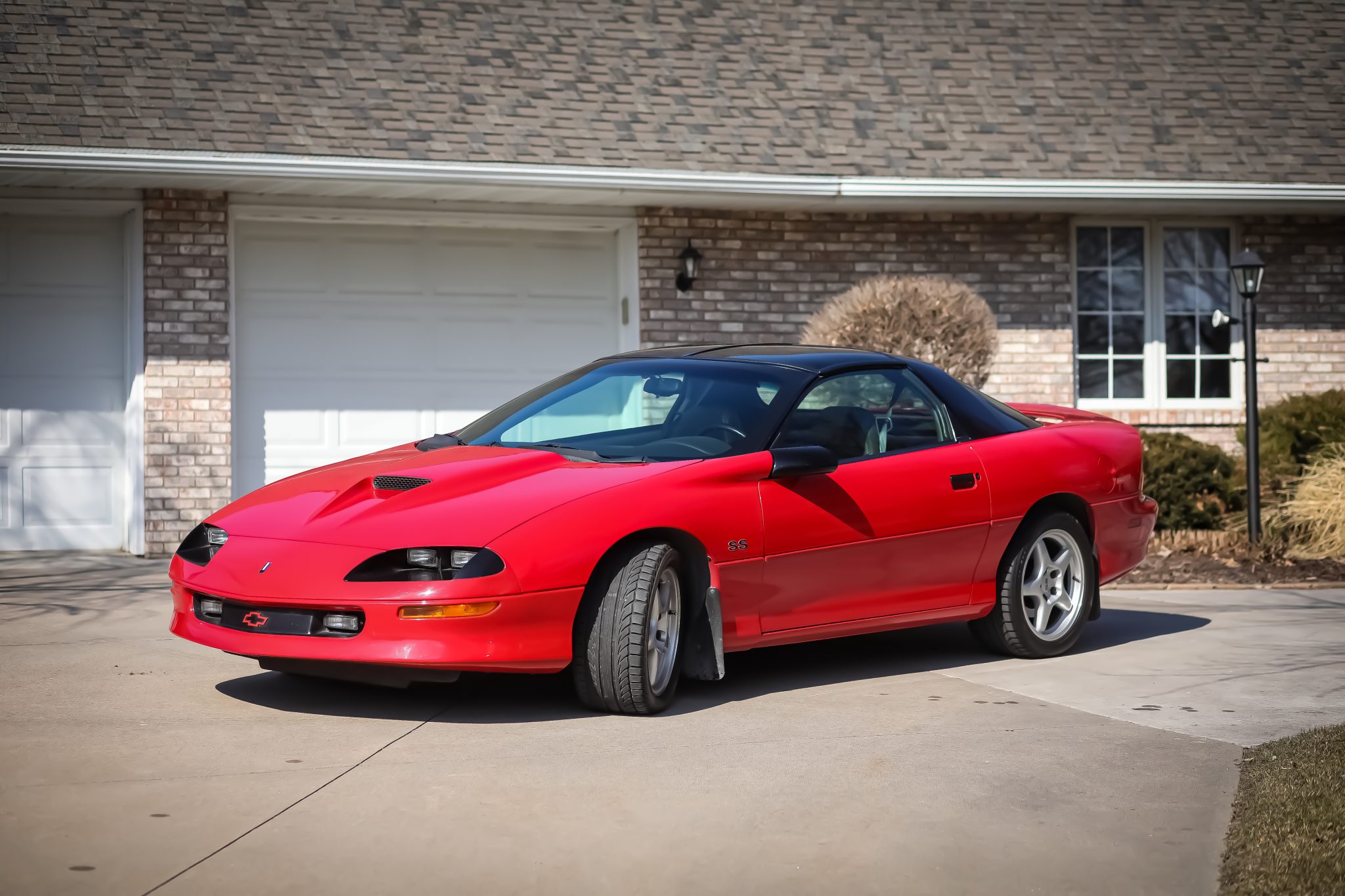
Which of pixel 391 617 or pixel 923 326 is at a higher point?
pixel 923 326

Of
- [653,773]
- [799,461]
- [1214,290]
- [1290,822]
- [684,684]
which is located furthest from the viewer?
[1214,290]

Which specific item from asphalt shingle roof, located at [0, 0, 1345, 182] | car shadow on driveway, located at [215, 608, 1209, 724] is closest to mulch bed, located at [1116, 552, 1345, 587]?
car shadow on driveway, located at [215, 608, 1209, 724]

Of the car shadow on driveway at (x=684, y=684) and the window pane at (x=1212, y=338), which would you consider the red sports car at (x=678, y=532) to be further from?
the window pane at (x=1212, y=338)

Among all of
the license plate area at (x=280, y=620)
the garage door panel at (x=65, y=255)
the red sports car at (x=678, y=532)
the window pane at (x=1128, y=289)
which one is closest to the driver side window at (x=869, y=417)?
the red sports car at (x=678, y=532)

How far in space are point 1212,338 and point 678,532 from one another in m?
9.67

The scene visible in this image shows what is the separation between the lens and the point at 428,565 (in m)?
4.96

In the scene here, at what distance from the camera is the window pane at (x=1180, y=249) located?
13469 millimetres

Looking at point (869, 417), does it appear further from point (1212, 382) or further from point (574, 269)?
point (1212, 382)

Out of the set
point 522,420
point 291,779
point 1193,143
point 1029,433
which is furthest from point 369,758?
point 1193,143

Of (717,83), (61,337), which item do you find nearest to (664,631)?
(61,337)

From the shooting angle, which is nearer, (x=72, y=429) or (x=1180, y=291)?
(x=72, y=429)

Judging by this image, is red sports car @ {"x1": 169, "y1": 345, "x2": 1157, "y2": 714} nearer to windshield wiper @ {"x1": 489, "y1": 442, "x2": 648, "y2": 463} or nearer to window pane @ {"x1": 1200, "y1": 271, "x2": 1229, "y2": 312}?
windshield wiper @ {"x1": 489, "y1": 442, "x2": 648, "y2": 463}

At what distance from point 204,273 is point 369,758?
7.42m

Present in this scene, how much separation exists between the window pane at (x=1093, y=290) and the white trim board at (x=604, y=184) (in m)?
0.67
